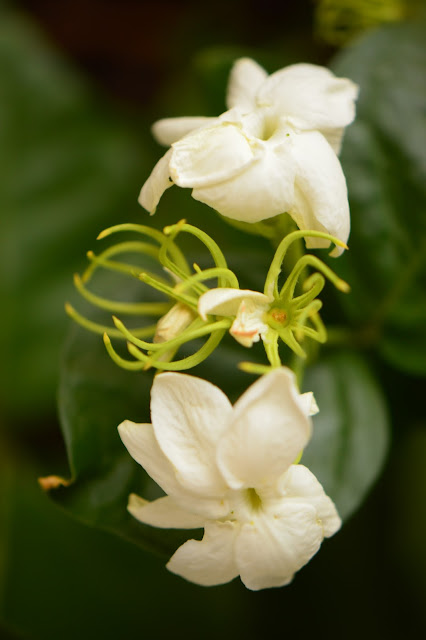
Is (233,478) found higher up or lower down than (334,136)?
lower down

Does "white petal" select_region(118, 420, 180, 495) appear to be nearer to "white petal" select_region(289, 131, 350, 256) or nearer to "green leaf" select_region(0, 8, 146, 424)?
"white petal" select_region(289, 131, 350, 256)

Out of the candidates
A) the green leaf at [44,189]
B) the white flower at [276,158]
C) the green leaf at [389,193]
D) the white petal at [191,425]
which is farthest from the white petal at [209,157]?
the green leaf at [44,189]

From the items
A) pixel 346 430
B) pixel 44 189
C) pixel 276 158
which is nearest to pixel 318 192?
pixel 276 158

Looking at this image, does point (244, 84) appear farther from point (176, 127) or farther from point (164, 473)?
point (164, 473)

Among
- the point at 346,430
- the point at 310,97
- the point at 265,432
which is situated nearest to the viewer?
the point at 265,432

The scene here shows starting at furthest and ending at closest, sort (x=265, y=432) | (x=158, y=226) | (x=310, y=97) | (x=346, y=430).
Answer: (x=158, y=226), (x=346, y=430), (x=310, y=97), (x=265, y=432)
